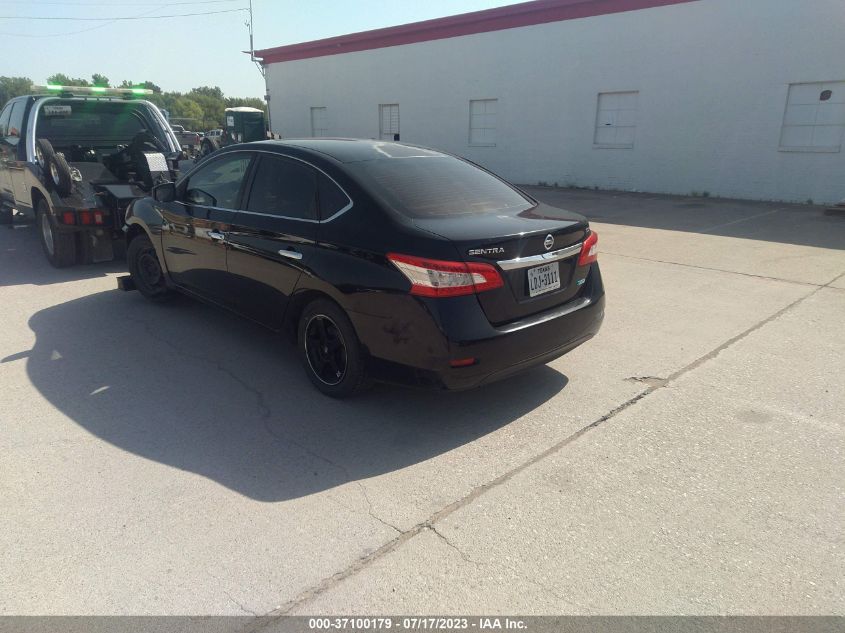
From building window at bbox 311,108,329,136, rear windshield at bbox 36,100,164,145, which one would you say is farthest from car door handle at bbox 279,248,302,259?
building window at bbox 311,108,329,136

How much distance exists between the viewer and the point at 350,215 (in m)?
3.74

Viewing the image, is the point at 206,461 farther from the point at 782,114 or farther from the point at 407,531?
the point at 782,114

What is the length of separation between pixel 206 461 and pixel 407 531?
129 centimetres

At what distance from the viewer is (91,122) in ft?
28.9

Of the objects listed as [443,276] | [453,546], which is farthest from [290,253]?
[453,546]

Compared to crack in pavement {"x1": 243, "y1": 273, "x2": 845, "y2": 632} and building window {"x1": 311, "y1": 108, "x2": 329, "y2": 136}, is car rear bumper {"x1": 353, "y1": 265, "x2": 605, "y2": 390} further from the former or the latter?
building window {"x1": 311, "y1": 108, "x2": 329, "y2": 136}

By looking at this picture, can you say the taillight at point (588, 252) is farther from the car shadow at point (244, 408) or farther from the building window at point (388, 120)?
the building window at point (388, 120)

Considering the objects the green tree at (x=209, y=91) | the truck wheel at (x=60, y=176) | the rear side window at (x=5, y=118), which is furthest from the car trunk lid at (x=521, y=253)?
the green tree at (x=209, y=91)

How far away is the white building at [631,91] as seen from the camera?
43.9ft

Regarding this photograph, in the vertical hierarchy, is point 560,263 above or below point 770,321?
above

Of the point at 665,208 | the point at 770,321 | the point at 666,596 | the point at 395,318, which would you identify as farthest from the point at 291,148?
the point at 665,208

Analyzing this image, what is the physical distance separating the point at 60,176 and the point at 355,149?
4699mm

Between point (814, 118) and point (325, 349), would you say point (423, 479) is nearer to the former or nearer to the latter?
point (325, 349)

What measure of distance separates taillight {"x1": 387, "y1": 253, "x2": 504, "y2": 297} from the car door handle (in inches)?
38.4
